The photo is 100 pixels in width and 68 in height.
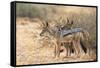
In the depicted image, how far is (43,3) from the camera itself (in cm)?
233

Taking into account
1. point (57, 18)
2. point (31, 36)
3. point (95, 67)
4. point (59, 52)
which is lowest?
point (95, 67)

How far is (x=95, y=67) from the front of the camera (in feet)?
8.71

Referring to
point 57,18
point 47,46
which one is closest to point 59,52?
point 47,46

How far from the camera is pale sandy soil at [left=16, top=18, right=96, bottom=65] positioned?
7.31 feet

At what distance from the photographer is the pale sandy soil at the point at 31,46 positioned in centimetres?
223

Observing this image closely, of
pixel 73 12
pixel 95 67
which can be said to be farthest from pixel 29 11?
pixel 95 67

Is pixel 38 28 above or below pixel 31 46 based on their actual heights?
above

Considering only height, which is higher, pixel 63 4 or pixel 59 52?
pixel 63 4

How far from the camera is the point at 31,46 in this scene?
7.50 ft

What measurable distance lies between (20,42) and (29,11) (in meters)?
0.31

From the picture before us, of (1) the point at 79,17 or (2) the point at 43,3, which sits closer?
(2) the point at 43,3
